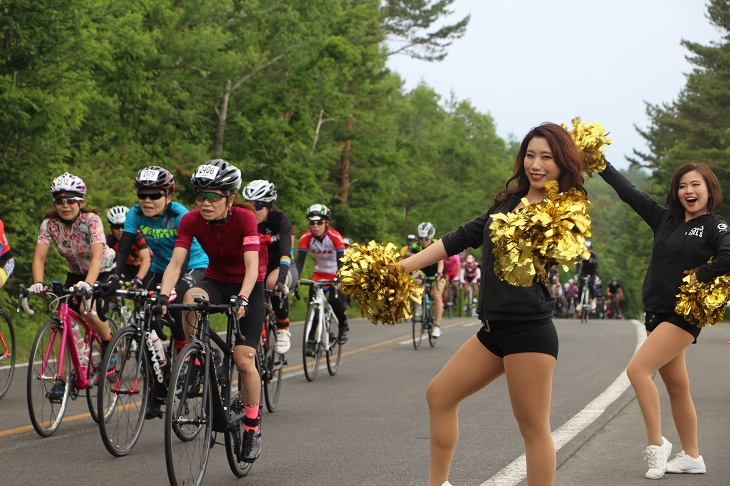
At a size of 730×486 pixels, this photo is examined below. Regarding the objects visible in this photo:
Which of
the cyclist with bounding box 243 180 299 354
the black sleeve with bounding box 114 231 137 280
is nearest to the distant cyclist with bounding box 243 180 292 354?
the cyclist with bounding box 243 180 299 354

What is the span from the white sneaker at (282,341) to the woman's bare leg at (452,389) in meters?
5.57

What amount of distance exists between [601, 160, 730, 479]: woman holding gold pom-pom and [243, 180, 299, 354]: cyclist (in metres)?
4.47

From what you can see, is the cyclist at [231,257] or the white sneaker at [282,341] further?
the white sneaker at [282,341]

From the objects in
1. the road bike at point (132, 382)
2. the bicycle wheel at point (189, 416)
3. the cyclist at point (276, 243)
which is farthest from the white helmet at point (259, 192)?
the bicycle wheel at point (189, 416)

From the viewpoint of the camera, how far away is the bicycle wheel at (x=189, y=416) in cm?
582

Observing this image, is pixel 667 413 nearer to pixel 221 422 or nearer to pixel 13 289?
pixel 221 422

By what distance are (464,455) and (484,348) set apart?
292cm

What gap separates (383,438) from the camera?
8219 mm

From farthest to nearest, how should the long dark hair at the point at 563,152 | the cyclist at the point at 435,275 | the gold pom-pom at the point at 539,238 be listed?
the cyclist at the point at 435,275 < the long dark hair at the point at 563,152 < the gold pom-pom at the point at 539,238

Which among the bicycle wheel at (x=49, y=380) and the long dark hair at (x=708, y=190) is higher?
the long dark hair at (x=708, y=190)

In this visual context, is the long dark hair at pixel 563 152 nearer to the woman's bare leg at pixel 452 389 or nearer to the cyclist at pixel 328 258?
the woman's bare leg at pixel 452 389

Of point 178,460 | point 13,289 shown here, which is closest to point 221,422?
point 178,460

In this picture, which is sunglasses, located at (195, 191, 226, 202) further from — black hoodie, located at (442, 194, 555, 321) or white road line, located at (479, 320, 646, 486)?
white road line, located at (479, 320, 646, 486)

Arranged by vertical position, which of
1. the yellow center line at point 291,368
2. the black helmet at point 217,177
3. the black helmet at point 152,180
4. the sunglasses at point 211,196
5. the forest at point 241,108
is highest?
the forest at point 241,108
